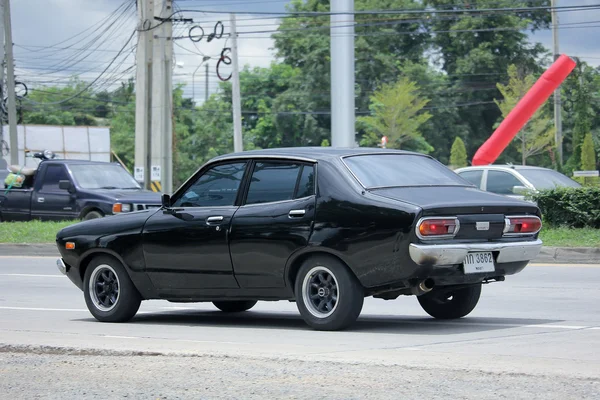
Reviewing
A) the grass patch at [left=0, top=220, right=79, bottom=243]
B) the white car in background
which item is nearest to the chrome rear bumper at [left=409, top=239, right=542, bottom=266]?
the white car in background

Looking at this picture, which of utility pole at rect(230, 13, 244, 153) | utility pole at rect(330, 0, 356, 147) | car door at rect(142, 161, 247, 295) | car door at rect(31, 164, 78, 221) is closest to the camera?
car door at rect(142, 161, 247, 295)

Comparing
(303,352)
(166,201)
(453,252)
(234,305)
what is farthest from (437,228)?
(234,305)

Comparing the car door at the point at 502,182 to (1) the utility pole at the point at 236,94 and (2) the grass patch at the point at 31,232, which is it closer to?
(2) the grass patch at the point at 31,232

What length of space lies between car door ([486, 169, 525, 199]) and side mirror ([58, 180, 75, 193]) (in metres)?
→ 8.88

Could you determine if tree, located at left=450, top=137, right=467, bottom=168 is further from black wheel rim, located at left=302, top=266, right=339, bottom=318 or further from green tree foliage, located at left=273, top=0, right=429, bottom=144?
black wheel rim, located at left=302, top=266, right=339, bottom=318

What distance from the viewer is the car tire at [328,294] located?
28.7 feet

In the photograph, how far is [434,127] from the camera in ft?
276

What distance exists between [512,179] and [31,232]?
33.3 feet

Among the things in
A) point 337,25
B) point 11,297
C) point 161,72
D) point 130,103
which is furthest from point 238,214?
point 130,103

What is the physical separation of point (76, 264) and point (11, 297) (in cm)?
321

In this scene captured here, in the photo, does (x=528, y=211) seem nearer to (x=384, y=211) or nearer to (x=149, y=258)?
(x=384, y=211)

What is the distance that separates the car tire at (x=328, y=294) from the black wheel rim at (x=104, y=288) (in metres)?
2.25

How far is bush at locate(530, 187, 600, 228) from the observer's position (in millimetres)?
19109

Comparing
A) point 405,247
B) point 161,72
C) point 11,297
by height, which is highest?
point 161,72
